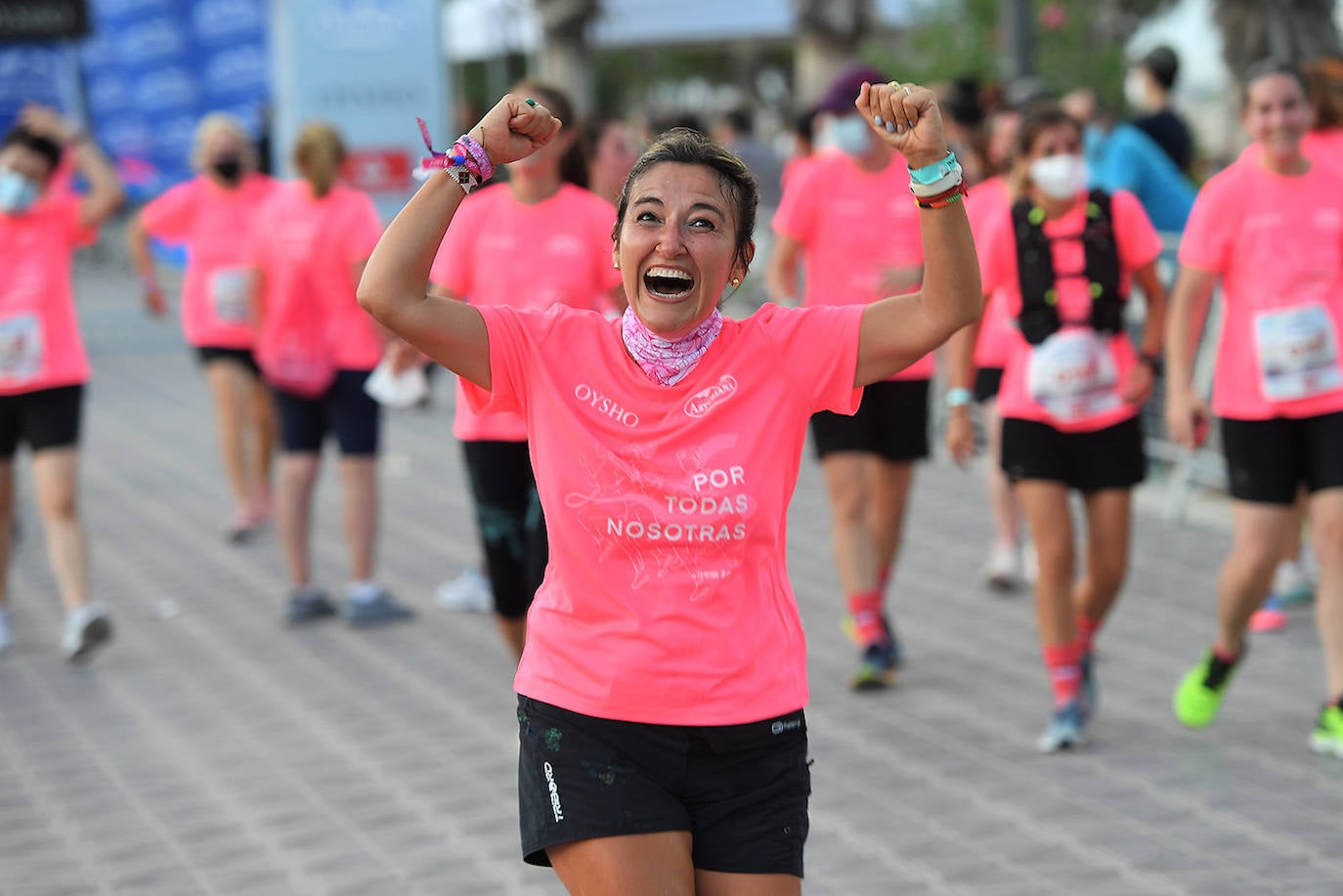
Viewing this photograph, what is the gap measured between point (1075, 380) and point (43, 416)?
4.21 meters

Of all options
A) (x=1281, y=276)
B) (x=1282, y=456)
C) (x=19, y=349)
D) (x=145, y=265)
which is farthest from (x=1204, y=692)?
(x=145, y=265)

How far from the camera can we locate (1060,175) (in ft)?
19.2

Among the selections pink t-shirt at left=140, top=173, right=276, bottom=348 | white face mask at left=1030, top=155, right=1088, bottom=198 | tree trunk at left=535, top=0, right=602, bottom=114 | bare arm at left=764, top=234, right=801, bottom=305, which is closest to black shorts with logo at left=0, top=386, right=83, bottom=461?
pink t-shirt at left=140, top=173, right=276, bottom=348

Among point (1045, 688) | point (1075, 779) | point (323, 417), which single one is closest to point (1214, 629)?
point (1045, 688)

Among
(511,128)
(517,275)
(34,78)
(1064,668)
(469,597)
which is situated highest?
(34,78)

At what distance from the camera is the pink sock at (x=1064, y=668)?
236 inches

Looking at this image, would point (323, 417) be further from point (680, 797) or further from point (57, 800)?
point (680, 797)

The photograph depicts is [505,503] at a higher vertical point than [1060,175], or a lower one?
lower

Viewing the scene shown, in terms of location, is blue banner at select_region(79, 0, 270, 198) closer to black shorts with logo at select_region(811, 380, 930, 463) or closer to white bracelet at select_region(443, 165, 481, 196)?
black shorts with logo at select_region(811, 380, 930, 463)

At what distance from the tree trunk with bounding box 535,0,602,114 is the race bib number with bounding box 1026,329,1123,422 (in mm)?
24961

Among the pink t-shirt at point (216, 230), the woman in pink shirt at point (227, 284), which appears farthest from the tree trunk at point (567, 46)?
the pink t-shirt at point (216, 230)

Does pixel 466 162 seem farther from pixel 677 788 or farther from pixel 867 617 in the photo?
pixel 867 617

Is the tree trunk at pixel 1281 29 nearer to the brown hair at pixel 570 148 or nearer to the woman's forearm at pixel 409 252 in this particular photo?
the brown hair at pixel 570 148

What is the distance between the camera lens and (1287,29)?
45.7ft
